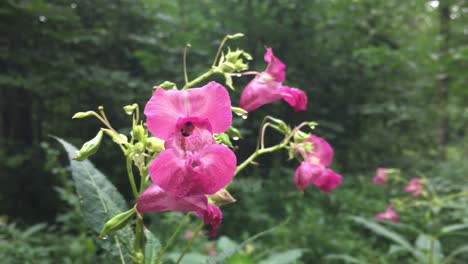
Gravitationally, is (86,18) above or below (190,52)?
above

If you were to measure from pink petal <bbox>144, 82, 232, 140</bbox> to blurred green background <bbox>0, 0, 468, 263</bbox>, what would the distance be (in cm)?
147

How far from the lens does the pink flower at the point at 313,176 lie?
98cm

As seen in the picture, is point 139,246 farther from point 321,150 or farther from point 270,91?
Result: point 321,150

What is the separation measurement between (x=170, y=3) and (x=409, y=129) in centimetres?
304

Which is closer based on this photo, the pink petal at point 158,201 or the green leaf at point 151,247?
the pink petal at point 158,201

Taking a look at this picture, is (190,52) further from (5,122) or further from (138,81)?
(5,122)

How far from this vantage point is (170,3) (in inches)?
137

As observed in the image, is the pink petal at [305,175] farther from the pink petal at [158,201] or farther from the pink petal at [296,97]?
the pink petal at [158,201]

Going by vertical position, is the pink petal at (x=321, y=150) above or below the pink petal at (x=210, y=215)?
below

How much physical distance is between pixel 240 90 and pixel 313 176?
1898 millimetres

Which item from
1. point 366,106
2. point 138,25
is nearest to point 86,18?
point 138,25

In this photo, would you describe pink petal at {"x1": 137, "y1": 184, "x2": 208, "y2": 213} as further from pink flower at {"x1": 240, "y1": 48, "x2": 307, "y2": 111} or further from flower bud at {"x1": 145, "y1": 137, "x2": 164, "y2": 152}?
pink flower at {"x1": 240, "y1": 48, "x2": 307, "y2": 111}

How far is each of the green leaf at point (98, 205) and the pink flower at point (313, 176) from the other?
429mm

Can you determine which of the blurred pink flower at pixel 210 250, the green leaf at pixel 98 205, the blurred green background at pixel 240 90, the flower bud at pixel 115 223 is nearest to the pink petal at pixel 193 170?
the flower bud at pixel 115 223
